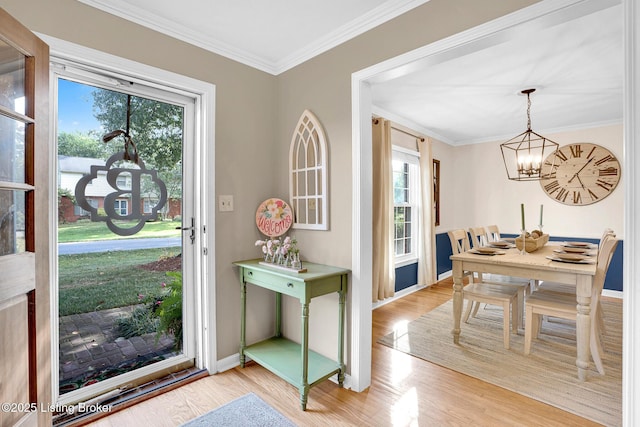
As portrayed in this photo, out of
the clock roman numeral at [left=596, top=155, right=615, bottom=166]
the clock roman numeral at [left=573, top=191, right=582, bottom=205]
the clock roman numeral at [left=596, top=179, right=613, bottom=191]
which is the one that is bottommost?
the clock roman numeral at [left=573, top=191, right=582, bottom=205]

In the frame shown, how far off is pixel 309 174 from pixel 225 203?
677 mm

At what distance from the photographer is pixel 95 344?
2002 millimetres

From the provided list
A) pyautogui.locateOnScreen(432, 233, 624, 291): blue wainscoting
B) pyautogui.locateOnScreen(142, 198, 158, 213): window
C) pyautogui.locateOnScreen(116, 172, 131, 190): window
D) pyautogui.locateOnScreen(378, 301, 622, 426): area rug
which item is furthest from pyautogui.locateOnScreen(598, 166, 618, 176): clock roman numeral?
pyautogui.locateOnScreen(116, 172, 131, 190): window

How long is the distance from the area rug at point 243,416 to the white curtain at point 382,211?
2009 millimetres

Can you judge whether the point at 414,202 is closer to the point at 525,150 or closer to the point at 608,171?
the point at 525,150

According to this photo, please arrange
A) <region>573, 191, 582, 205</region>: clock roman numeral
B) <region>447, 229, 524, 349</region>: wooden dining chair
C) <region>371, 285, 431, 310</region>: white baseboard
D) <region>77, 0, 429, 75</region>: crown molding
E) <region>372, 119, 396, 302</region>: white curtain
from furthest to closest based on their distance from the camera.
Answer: <region>573, 191, 582, 205</region>: clock roman numeral < <region>371, 285, 431, 310</region>: white baseboard < <region>372, 119, 396, 302</region>: white curtain < <region>447, 229, 524, 349</region>: wooden dining chair < <region>77, 0, 429, 75</region>: crown molding

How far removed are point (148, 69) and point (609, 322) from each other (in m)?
4.89

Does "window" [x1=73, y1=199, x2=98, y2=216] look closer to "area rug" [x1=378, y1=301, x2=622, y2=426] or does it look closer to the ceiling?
the ceiling

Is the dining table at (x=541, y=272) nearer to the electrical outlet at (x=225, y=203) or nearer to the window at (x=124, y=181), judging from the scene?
the electrical outlet at (x=225, y=203)

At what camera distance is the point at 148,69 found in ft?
6.63

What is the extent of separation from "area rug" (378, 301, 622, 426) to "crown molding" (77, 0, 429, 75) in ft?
8.31

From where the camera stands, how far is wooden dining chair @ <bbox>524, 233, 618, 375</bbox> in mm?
2289

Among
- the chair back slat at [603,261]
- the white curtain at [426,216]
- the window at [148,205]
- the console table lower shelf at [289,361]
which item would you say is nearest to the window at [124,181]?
the window at [148,205]

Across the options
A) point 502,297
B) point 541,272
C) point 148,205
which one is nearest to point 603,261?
point 541,272
